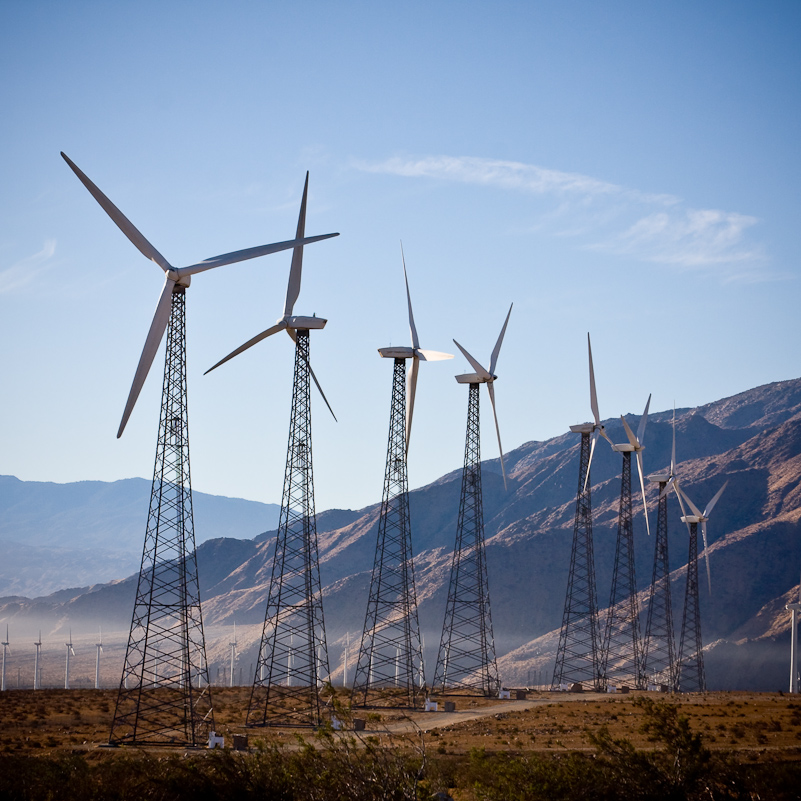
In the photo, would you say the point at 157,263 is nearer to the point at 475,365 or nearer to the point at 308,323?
the point at 308,323

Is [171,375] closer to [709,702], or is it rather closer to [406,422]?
[406,422]

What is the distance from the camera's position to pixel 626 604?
6870 inches

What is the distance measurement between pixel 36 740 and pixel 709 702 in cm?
3750

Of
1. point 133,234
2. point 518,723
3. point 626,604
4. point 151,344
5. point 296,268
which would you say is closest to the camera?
point 151,344

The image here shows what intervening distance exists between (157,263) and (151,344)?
192 inches

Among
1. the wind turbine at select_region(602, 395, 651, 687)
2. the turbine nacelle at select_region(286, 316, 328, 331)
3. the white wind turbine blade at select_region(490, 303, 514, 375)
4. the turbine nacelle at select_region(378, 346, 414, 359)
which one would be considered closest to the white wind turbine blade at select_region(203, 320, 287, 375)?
the turbine nacelle at select_region(286, 316, 328, 331)

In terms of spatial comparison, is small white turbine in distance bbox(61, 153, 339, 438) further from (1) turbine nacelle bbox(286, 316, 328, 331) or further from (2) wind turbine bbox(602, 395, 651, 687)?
(2) wind turbine bbox(602, 395, 651, 687)

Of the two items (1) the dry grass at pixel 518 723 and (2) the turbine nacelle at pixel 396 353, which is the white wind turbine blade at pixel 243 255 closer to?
(2) the turbine nacelle at pixel 396 353

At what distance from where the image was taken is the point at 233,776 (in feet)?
84.4

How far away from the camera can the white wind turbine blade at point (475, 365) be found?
66.0 meters

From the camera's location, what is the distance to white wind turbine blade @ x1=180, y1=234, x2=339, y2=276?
43.0 m

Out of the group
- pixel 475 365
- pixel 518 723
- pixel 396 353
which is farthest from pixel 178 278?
pixel 475 365

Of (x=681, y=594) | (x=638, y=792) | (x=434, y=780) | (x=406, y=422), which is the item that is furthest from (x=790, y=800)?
(x=681, y=594)

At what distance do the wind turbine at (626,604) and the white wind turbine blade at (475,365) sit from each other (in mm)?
17771
